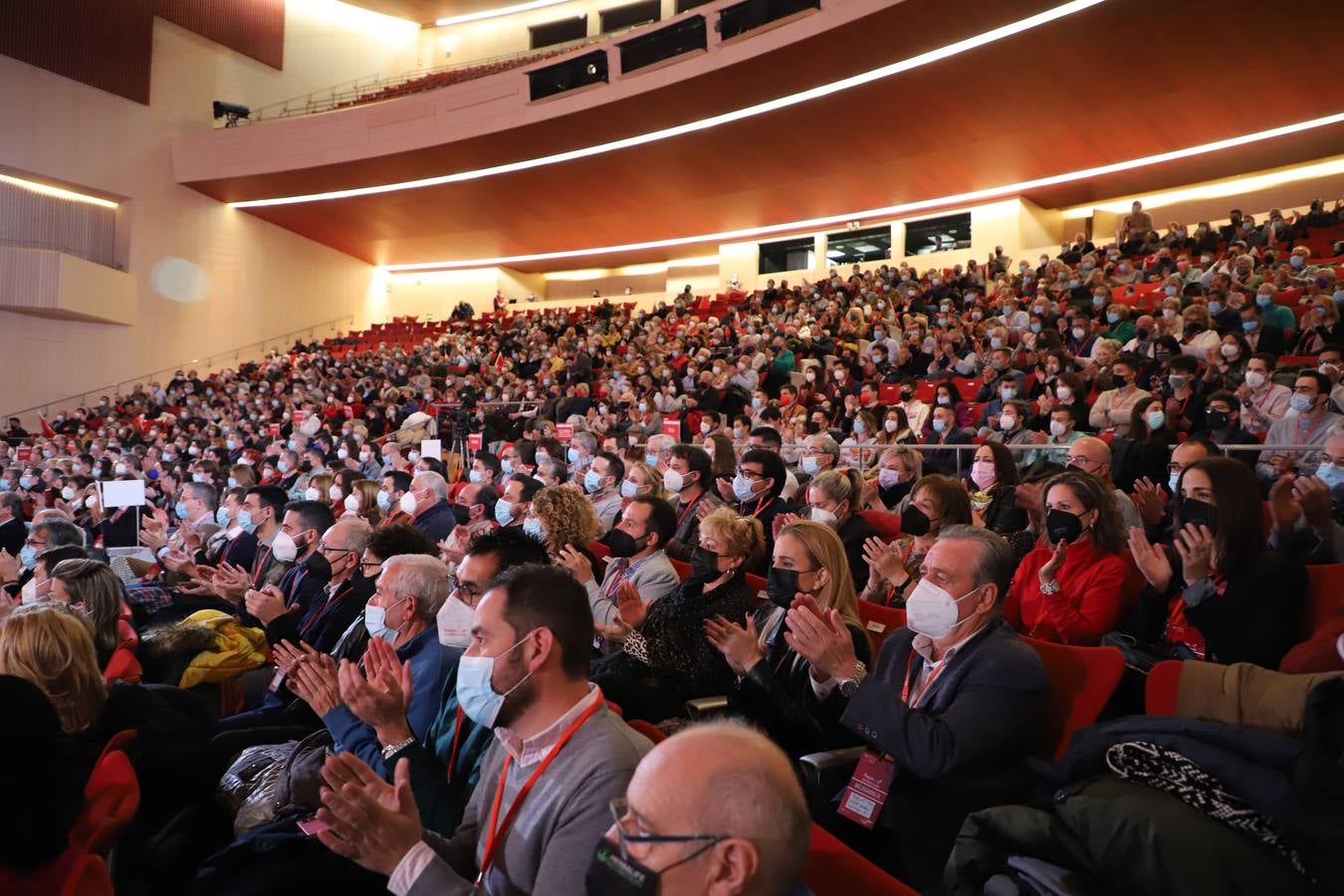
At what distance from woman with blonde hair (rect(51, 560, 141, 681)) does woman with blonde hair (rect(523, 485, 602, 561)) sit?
1443 millimetres

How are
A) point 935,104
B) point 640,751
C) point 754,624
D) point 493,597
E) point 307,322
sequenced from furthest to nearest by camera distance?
1. point 307,322
2. point 935,104
3. point 754,624
4. point 493,597
5. point 640,751

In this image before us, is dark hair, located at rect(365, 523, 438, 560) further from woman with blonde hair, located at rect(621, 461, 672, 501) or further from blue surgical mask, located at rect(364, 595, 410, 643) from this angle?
woman with blonde hair, located at rect(621, 461, 672, 501)

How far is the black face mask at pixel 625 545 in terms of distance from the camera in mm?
3422

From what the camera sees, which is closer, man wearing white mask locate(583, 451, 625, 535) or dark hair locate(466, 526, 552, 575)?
dark hair locate(466, 526, 552, 575)

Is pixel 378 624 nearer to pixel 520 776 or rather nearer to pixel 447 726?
pixel 447 726

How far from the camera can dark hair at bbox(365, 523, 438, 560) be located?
342cm

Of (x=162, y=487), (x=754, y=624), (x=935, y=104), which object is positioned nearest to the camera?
(x=754, y=624)

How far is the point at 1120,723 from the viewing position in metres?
1.67

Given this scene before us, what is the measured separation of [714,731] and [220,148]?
21.9 meters

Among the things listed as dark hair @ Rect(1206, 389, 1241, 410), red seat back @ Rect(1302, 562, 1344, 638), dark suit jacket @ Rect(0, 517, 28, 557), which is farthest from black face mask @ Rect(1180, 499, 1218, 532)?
dark suit jacket @ Rect(0, 517, 28, 557)

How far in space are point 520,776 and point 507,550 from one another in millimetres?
997

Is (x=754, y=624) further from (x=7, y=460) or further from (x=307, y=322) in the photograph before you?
(x=307, y=322)

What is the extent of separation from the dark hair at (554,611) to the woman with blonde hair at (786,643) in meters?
0.59

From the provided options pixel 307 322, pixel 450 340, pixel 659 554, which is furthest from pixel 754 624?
pixel 307 322
